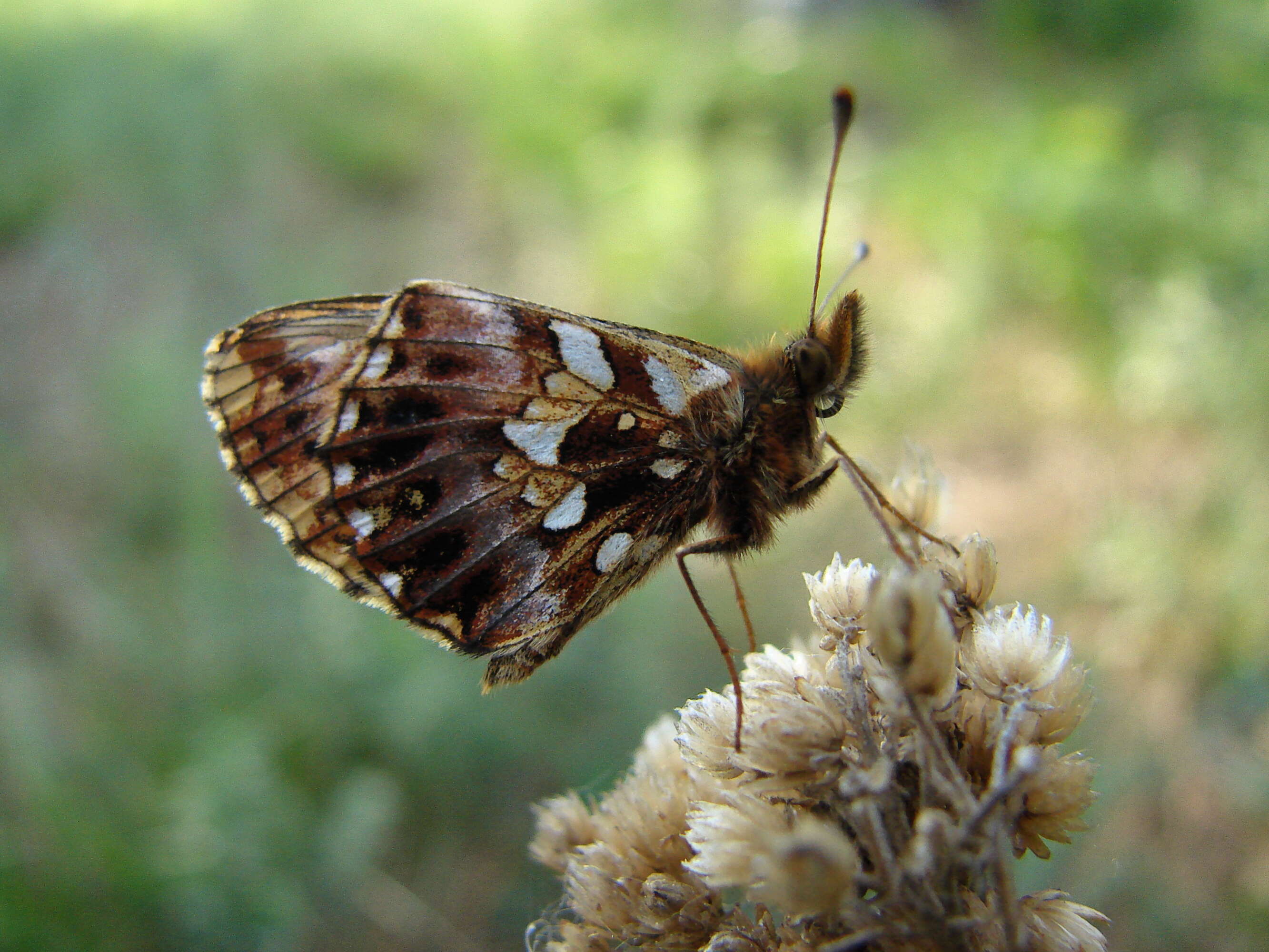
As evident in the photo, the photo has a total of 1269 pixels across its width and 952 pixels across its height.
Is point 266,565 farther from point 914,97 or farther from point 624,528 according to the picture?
point 914,97

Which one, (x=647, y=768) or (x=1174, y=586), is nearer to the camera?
(x=647, y=768)

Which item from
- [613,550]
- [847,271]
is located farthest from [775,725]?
[847,271]

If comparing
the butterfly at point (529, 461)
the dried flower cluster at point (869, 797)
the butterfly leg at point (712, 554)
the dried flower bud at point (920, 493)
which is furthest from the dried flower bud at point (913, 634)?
the butterfly at point (529, 461)

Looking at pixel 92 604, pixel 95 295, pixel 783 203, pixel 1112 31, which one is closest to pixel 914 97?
pixel 1112 31

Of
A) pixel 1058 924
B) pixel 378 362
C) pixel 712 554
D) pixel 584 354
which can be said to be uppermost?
pixel 378 362

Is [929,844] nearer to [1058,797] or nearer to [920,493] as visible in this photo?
[1058,797]

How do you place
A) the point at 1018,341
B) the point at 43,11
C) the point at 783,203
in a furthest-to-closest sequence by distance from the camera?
the point at 43,11
the point at 783,203
the point at 1018,341

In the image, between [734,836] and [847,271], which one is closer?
[734,836]

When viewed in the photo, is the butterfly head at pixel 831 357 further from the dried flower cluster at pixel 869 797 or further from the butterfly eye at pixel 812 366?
the dried flower cluster at pixel 869 797
